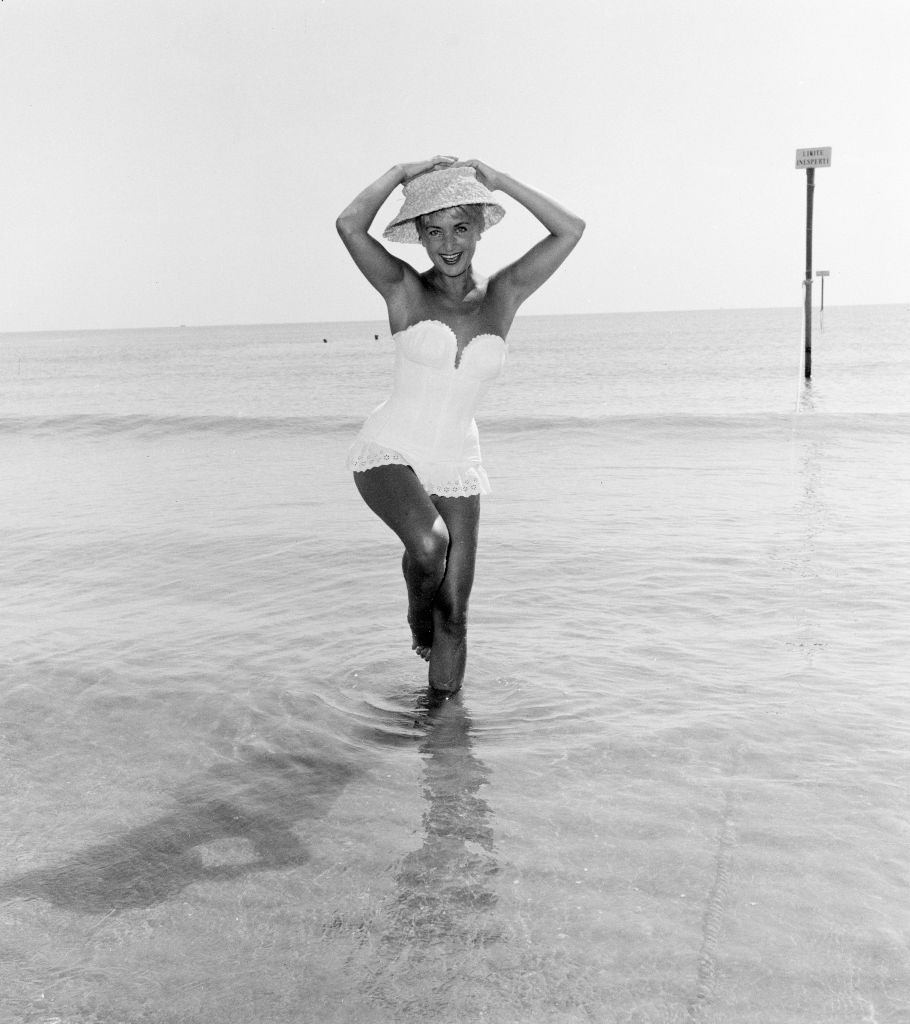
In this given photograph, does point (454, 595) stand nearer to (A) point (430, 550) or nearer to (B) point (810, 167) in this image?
(A) point (430, 550)

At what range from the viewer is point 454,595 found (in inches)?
195

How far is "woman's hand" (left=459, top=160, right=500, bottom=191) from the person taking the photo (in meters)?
4.62

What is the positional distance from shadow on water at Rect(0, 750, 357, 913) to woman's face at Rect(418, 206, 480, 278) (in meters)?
2.21

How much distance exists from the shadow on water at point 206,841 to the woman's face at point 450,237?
2214 millimetres

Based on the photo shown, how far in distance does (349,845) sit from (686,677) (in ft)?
7.61

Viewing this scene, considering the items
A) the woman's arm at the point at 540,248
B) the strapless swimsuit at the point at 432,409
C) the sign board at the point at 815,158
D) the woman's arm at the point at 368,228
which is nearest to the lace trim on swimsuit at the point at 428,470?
the strapless swimsuit at the point at 432,409

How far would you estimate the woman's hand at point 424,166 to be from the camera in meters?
4.61

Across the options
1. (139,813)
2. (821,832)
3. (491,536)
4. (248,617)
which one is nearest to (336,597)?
(248,617)

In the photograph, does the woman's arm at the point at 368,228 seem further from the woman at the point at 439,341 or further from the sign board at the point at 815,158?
the sign board at the point at 815,158

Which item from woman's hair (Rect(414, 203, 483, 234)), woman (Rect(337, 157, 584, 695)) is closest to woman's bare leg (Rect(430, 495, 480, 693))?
woman (Rect(337, 157, 584, 695))

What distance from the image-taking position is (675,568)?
25.5 ft

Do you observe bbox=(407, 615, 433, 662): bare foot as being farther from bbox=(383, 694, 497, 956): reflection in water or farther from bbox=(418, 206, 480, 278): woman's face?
bbox=(418, 206, 480, 278): woman's face

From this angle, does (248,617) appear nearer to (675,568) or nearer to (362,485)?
(362,485)

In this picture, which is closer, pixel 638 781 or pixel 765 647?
pixel 638 781
